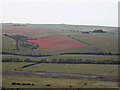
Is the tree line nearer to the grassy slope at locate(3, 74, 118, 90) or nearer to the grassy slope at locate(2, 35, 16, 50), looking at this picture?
the grassy slope at locate(2, 35, 16, 50)

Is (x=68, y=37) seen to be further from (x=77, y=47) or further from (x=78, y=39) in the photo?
(x=77, y=47)

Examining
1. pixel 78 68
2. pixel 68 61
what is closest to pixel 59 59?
pixel 68 61

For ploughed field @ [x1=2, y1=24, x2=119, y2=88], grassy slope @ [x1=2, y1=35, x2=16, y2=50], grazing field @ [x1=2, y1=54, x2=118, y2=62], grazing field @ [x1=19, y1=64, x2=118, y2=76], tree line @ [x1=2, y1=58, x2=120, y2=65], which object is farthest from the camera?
grassy slope @ [x1=2, y1=35, x2=16, y2=50]

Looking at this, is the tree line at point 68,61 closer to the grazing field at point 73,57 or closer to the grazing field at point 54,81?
the grazing field at point 73,57

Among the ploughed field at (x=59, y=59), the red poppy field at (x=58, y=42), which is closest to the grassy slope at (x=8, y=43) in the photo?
the ploughed field at (x=59, y=59)

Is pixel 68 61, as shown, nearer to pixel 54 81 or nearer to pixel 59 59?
pixel 59 59

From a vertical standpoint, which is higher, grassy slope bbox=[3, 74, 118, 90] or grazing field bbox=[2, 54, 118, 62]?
grazing field bbox=[2, 54, 118, 62]

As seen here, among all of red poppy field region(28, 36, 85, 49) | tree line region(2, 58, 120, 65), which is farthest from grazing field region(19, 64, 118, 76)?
red poppy field region(28, 36, 85, 49)

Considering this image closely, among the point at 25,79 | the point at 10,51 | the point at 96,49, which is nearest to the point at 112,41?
the point at 96,49
